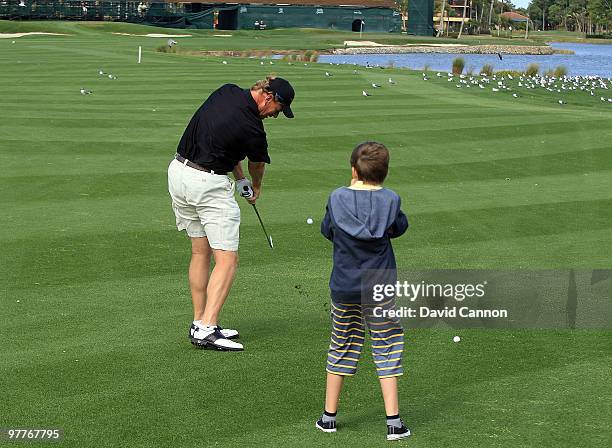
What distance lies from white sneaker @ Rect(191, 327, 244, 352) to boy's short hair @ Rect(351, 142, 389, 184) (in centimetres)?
224

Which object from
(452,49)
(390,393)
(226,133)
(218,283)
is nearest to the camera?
(390,393)

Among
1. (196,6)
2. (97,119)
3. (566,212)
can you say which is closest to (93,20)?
(196,6)

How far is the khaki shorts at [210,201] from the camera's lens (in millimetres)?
7910

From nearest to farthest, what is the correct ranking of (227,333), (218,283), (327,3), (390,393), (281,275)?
(390,393) → (218,283) → (227,333) → (281,275) → (327,3)

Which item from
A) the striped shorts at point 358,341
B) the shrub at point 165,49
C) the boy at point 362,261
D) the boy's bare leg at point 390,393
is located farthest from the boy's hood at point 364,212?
the shrub at point 165,49

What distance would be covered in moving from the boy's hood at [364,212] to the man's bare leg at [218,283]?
1969 mm

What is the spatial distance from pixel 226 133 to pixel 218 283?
3.51ft

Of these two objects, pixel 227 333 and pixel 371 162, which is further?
pixel 227 333

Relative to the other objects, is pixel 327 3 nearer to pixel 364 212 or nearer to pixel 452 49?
pixel 452 49

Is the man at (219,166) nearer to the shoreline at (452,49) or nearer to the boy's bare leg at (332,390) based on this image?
the boy's bare leg at (332,390)

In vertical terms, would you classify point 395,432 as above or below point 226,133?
below

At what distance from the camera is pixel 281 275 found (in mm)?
10359

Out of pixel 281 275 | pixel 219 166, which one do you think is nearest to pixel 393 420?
pixel 219 166

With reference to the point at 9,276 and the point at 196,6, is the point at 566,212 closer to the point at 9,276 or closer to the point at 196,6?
the point at 9,276
